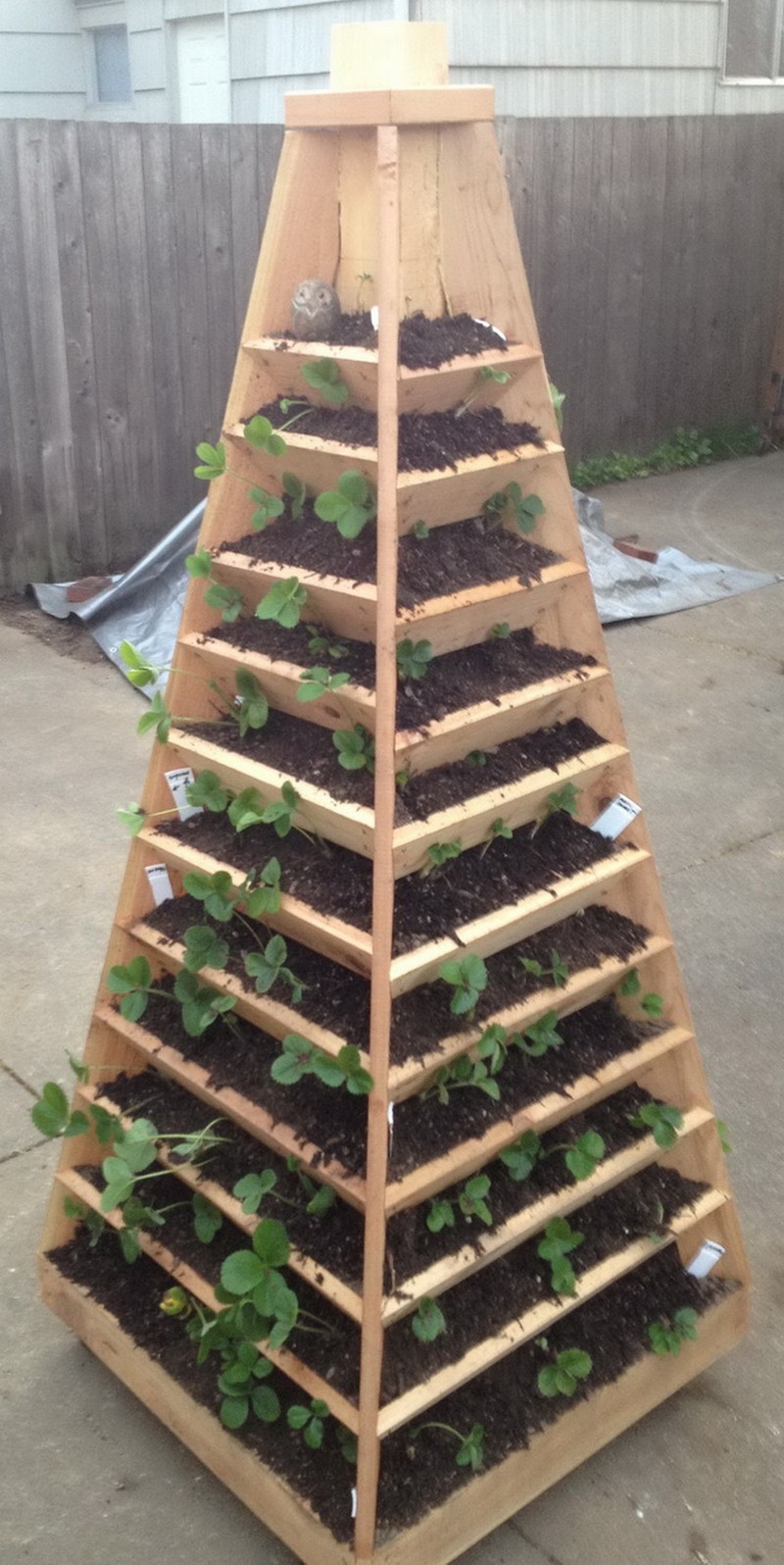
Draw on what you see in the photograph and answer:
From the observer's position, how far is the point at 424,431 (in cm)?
193

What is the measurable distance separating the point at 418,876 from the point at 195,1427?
97 cm

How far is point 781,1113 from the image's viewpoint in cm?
323

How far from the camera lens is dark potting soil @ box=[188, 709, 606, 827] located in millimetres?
1958

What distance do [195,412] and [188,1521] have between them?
5.50 metres

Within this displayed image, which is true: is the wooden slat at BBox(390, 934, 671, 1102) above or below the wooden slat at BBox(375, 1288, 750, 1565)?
above

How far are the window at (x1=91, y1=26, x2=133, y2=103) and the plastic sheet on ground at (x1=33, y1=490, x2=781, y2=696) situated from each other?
6.24 m

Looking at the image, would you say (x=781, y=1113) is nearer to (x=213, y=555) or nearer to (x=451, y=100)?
(x=213, y=555)

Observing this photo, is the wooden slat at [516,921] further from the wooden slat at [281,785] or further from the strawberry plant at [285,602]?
the strawberry plant at [285,602]

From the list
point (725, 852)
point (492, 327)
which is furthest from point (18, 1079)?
point (725, 852)

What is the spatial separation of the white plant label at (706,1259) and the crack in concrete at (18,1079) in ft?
5.16

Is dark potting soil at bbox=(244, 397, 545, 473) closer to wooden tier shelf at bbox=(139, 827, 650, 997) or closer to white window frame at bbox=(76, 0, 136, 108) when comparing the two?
wooden tier shelf at bbox=(139, 827, 650, 997)

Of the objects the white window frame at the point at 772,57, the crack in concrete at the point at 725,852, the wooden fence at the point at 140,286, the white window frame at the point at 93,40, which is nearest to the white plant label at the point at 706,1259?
the crack in concrete at the point at 725,852

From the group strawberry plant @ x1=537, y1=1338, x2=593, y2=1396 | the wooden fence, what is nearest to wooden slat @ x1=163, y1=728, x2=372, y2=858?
strawberry plant @ x1=537, y1=1338, x2=593, y2=1396

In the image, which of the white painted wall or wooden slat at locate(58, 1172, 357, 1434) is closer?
wooden slat at locate(58, 1172, 357, 1434)
